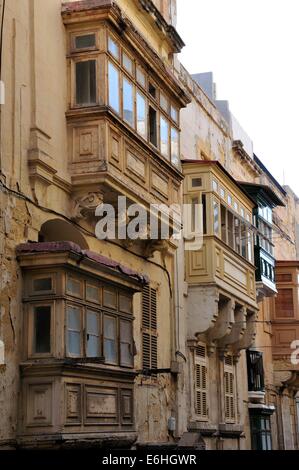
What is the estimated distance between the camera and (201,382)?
60.8 ft

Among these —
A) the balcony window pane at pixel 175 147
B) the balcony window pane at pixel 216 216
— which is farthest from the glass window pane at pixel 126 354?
the balcony window pane at pixel 216 216

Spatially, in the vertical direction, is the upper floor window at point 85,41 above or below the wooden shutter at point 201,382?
above

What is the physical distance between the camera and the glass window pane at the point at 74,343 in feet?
35.9

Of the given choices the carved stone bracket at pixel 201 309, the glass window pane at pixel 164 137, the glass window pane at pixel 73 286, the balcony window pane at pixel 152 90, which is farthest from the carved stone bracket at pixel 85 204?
the carved stone bracket at pixel 201 309

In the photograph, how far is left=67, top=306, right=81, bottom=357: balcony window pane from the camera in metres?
10.9

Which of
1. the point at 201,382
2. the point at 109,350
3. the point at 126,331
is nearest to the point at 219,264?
the point at 201,382

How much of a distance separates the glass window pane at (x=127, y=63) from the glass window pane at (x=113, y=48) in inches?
13.1

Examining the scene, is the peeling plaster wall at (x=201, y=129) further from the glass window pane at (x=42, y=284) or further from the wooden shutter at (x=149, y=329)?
the glass window pane at (x=42, y=284)

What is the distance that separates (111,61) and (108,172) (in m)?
1.85

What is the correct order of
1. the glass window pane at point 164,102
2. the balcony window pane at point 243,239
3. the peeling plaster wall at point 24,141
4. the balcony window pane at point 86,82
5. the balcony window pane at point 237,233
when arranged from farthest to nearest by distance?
the balcony window pane at point 243,239 → the balcony window pane at point 237,233 → the glass window pane at point 164,102 → the balcony window pane at point 86,82 → the peeling plaster wall at point 24,141

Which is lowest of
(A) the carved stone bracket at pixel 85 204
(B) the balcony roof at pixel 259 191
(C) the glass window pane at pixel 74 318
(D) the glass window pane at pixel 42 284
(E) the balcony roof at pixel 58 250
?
(C) the glass window pane at pixel 74 318

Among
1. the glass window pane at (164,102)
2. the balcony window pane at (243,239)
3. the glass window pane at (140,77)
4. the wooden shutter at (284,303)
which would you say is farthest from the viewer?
the wooden shutter at (284,303)

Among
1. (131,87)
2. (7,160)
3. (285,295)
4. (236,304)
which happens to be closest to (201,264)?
(236,304)

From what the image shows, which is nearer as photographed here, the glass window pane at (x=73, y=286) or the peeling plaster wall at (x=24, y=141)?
the peeling plaster wall at (x=24, y=141)
